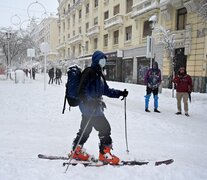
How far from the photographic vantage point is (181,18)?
18.5 metres

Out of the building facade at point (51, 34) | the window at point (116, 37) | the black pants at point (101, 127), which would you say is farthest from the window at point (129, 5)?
the building facade at point (51, 34)

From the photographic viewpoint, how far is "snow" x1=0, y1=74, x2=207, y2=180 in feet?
11.4

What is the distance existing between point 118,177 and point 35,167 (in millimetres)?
1195

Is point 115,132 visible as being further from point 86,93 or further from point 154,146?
point 86,93

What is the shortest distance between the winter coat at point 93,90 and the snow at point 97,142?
845mm

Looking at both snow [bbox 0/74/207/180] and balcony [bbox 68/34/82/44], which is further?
balcony [bbox 68/34/82/44]

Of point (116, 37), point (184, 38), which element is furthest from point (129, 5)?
point (184, 38)

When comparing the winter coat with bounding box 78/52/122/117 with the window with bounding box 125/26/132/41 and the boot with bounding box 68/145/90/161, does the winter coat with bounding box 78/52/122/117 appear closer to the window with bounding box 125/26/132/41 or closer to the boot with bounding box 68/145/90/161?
the boot with bounding box 68/145/90/161

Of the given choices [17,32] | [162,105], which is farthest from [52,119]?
[17,32]

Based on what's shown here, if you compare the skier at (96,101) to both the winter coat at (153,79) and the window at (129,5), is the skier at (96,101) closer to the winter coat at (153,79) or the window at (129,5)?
the winter coat at (153,79)

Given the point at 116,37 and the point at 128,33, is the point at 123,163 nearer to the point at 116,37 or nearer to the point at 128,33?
the point at 128,33

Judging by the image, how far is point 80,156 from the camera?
3.94m

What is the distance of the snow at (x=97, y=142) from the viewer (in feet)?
11.4

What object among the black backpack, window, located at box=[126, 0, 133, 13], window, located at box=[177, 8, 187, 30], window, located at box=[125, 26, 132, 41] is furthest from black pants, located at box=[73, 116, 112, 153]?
window, located at box=[126, 0, 133, 13]
